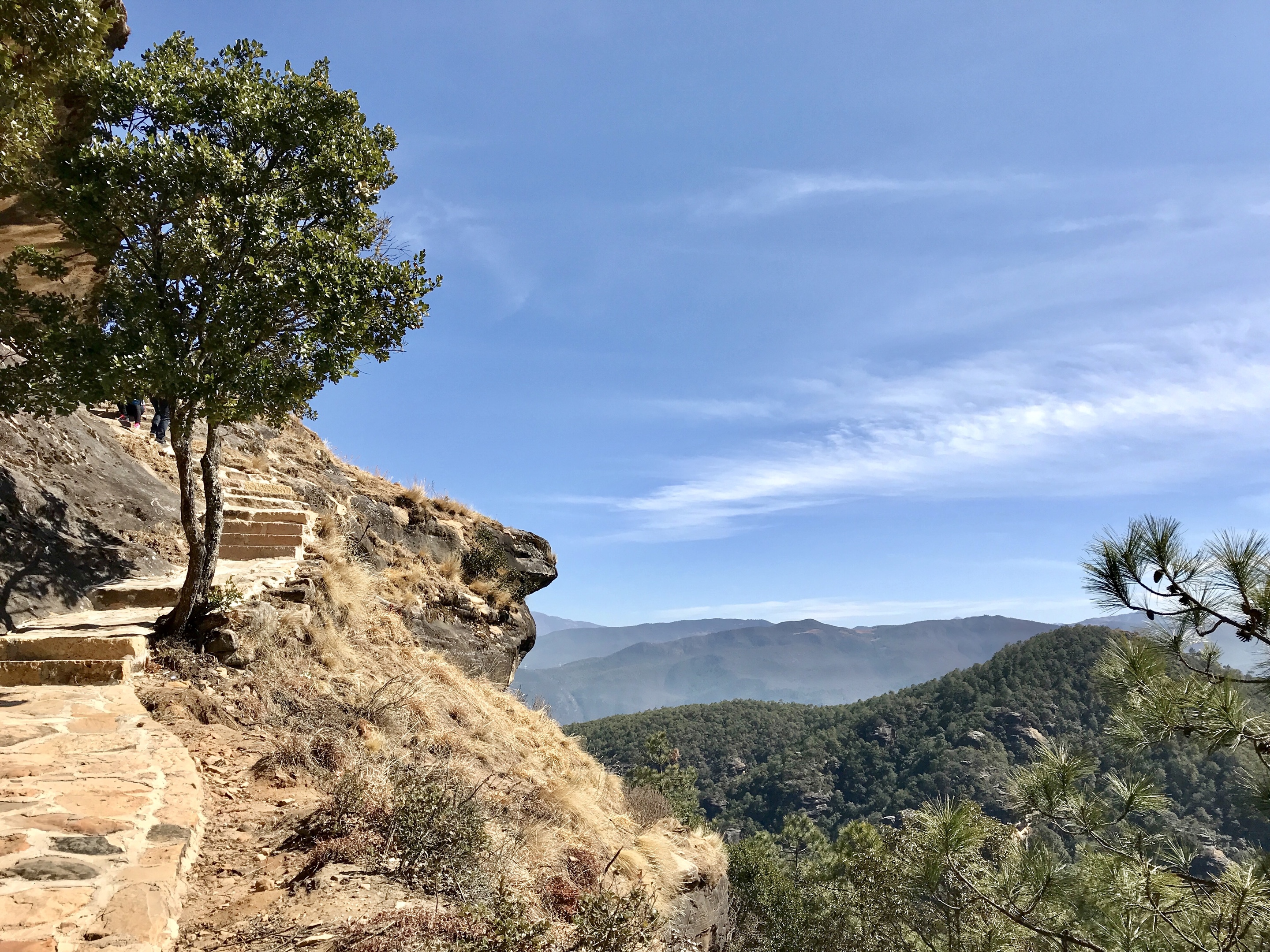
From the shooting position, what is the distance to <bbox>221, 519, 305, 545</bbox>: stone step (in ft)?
39.5

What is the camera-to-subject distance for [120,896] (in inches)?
125

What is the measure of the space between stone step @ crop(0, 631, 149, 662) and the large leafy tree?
2.59 feet

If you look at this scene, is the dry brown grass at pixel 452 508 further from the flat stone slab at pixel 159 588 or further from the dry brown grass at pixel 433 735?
the flat stone slab at pixel 159 588

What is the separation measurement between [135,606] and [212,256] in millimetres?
4583

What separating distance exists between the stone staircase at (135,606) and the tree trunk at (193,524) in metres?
0.32

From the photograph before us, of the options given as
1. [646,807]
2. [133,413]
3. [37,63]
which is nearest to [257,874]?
[37,63]

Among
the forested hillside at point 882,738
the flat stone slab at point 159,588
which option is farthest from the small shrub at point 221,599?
the forested hillside at point 882,738

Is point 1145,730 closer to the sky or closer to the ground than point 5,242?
closer to the ground

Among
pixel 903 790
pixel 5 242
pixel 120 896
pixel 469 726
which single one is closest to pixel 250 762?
pixel 120 896

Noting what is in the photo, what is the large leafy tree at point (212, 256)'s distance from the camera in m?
6.55

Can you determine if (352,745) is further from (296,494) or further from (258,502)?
(296,494)

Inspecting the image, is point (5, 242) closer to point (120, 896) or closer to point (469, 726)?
point (469, 726)

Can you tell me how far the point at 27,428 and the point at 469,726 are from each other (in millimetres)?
7490

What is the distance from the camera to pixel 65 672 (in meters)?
6.28
